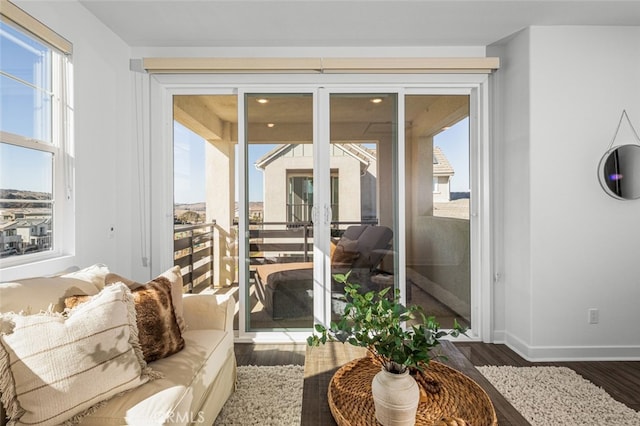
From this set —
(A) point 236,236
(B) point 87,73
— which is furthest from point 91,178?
(A) point 236,236

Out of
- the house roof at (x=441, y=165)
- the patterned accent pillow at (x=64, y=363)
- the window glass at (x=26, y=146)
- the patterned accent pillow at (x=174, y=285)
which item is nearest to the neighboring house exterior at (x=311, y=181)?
the house roof at (x=441, y=165)

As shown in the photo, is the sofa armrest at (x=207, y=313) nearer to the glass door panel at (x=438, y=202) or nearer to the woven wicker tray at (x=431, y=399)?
the woven wicker tray at (x=431, y=399)

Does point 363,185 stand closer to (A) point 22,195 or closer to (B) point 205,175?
(B) point 205,175

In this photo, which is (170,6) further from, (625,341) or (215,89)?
(625,341)

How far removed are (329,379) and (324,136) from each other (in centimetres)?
202

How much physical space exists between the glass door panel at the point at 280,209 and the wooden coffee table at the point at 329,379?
1.19 metres

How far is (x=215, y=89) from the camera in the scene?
2914mm

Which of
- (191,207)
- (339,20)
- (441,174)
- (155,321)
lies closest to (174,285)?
(155,321)

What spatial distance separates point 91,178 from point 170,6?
4.45ft

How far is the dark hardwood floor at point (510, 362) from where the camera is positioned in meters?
2.20

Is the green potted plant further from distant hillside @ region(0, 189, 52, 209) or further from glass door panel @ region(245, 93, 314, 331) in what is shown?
distant hillside @ region(0, 189, 52, 209)

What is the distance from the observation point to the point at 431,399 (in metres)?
1.31

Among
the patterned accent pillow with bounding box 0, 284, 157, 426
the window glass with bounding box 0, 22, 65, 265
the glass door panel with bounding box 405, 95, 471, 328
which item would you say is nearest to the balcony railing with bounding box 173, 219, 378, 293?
the glass door panel with bounding box 405, 95, 471, 328

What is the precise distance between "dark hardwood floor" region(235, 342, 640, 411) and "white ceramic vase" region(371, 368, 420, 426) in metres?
1.49
